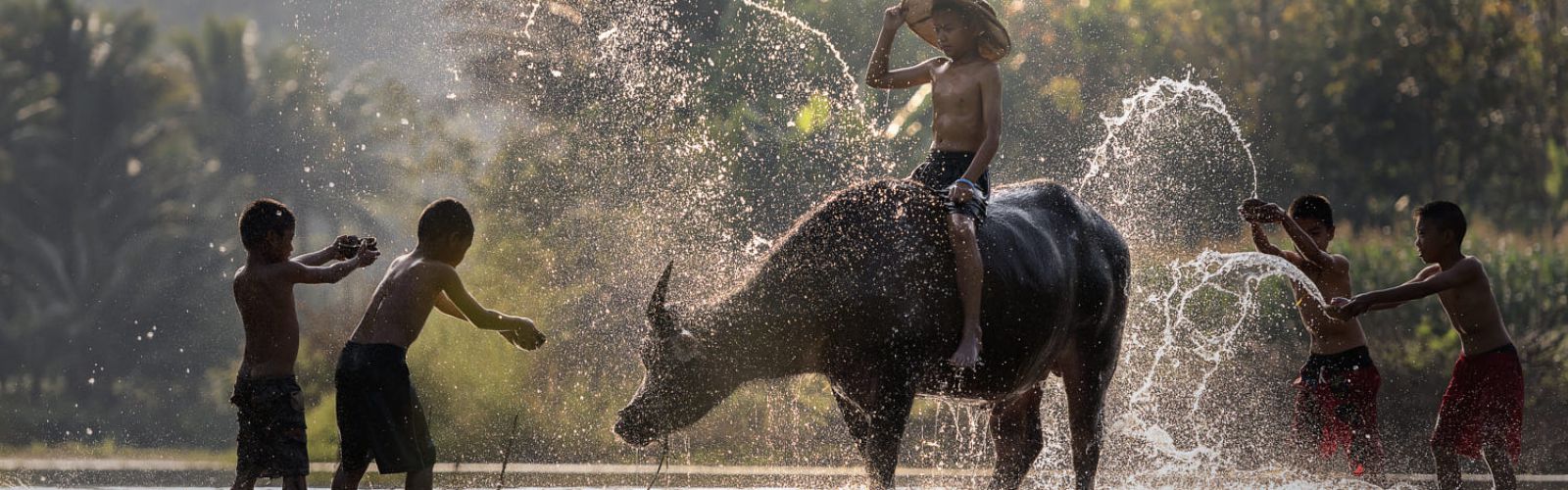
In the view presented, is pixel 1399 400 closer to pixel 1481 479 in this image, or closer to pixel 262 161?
pixel 1481 479

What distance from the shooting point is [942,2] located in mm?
6289

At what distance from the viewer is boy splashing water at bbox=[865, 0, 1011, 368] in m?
6.02

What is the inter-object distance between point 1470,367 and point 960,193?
2928 millimetres

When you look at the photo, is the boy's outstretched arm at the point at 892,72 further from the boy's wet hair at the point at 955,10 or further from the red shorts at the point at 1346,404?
the red shorts at the point at 1346,404

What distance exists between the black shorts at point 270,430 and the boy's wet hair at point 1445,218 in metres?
4.98

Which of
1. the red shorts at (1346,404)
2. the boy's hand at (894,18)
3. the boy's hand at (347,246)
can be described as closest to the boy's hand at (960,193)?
the boy's hand at (894,18)

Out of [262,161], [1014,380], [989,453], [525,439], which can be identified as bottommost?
[262,161]

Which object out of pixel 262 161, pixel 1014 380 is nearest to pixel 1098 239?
pixel 1014 380

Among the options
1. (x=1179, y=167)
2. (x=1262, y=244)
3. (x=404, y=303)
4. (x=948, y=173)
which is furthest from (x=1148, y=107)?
(x=404, y=303)

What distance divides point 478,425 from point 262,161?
105 feet

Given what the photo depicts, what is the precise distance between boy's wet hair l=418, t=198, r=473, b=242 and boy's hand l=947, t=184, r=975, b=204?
1864 millimetres

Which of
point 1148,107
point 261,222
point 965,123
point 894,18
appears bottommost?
point 1148,107

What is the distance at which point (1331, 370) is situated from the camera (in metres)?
7.68

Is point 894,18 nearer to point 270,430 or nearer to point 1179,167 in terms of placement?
point 270,430
